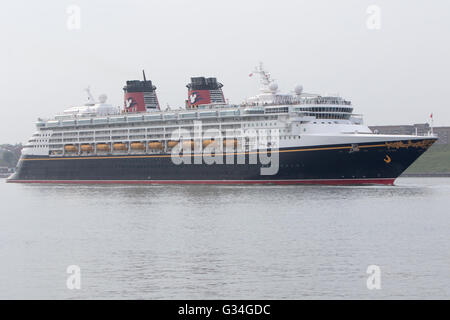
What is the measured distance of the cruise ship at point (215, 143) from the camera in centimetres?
7631

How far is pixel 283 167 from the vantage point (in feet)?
263

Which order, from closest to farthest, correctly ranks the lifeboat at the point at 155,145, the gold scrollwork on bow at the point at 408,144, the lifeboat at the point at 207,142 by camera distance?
1. the gold scrollwork on bow at the point at 408,144
2. the lifeboat at the point at 207,142
3. the lifeboat at the point at 155,145

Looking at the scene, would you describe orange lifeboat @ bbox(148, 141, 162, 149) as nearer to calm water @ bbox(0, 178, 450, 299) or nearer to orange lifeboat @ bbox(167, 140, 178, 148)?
orange lifeboat @ bbox(167, 140, 178, 148)

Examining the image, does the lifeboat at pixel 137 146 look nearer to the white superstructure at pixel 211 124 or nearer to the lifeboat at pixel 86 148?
the white superstructure at pixel 211 124

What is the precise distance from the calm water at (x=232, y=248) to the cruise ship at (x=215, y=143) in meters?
17.2

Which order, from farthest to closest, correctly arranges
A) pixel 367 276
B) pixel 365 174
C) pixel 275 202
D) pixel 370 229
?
1. pixel 365 174
2. pixel 275 202
3. pixel 370 229
4. pixel 367 276

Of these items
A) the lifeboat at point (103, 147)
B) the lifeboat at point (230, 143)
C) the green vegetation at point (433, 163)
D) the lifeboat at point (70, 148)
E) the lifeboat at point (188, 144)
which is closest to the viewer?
the lifeboat at point (230, 143)

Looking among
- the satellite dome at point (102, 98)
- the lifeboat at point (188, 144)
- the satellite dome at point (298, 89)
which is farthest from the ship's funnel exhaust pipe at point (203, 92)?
the satellite dome at point (102, 98)

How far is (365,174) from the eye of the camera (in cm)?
7581

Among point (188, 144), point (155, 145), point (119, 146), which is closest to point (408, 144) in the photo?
point (188, 144)

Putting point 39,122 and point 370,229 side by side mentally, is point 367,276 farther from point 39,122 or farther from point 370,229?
point 39,122

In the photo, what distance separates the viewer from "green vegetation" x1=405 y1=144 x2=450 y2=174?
16512 cm
